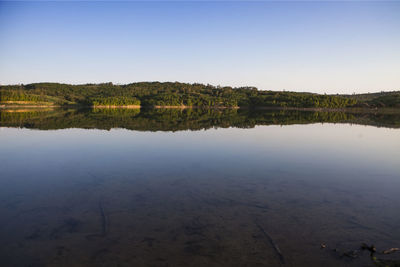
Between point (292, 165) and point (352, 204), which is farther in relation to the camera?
point (292, 165)

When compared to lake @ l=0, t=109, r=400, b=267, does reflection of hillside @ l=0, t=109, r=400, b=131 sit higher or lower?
higher

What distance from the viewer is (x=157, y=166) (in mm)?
18406

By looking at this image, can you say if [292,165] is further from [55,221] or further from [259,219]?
[55,221]

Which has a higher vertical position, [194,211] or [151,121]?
[151,121]

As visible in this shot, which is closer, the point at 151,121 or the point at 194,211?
the point at 194,211

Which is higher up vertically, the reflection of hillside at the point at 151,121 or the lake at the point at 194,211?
the reflection of hillside at the point at 151,121

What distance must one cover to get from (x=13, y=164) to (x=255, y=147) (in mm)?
20765

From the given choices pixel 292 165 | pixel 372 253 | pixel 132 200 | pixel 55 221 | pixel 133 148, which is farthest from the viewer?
pixel 133 148

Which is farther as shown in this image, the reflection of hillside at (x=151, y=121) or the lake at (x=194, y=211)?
the reflection of hillside at (x=151, y=121)

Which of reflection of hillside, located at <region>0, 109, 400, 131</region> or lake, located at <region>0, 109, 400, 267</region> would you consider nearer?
lake, located at <region>0, 109, 400, 267</region>

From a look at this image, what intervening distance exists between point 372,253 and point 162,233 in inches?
262

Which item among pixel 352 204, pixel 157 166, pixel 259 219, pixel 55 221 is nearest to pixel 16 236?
pixel 55 221

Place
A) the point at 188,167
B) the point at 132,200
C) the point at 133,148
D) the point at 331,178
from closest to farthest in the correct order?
the point at 132,200
the point at 331,178
the point at 188,167
the point at 133,148

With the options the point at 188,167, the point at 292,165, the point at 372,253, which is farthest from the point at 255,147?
the point at 372,253
